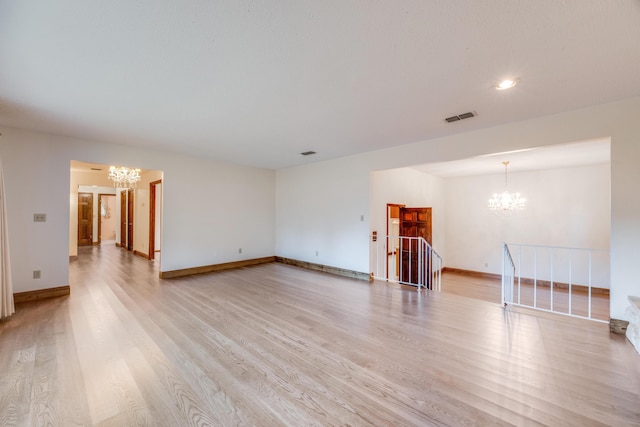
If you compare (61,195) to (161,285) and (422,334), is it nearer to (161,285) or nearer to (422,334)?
(161,285)

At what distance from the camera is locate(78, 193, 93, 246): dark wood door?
9.42 meters

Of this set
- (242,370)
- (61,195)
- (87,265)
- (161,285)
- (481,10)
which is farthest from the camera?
(87,265)

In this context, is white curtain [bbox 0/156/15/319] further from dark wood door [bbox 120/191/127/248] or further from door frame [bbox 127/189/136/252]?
dark wood door [bbox 120/191/127/248]

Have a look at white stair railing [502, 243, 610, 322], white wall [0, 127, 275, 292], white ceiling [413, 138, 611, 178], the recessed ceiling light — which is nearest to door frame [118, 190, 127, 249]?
white wall [0, 127, 275, 292]

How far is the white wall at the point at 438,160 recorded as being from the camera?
2746 millimetres

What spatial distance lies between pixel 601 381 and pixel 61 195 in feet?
22.8

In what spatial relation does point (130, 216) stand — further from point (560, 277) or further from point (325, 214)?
point (560, 277)

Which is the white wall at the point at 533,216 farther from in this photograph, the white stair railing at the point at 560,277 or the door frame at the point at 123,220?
the door frame at the point at 123,220

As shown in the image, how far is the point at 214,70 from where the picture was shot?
7.09 ft

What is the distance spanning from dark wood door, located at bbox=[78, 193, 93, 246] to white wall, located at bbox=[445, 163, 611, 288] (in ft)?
44.0

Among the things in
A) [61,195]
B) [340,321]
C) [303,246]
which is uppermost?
[61,195]

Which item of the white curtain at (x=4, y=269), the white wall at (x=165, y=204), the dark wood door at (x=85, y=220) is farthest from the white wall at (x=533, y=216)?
the dark wood door at (x=85, y=220)

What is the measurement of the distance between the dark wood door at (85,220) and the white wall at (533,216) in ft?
44.0

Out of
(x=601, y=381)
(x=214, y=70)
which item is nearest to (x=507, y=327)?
(x=601, y=381)
